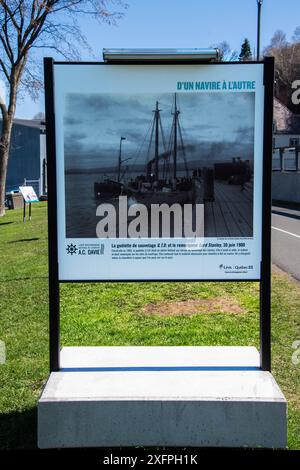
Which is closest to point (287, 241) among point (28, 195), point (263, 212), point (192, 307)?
point (192, 307)

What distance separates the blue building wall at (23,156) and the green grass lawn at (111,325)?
47.1m

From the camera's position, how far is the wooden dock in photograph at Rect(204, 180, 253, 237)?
4.06 metres

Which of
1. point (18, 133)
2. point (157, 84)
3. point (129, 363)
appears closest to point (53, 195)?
point (157, 84)

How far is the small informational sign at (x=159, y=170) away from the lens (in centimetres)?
398

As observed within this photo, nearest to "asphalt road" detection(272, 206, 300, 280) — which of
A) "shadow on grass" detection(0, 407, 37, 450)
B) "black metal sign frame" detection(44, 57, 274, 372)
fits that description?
A: "black metal sign frame" detection(44, 57, 274, 372)

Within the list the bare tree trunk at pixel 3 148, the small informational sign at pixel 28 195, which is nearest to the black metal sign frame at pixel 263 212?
the small informational sign at pixel 28 195

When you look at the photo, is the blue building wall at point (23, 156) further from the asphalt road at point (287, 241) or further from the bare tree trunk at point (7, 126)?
the asphalt road at point (287, 241)

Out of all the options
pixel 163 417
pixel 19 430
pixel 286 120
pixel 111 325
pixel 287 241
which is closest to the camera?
pixel 163 417

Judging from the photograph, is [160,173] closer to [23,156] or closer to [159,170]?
[159,170]

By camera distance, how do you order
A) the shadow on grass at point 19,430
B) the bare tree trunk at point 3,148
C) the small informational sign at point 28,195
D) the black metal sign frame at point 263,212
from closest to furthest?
the shadow on grass at point 19,430, the black metal sign frame at point 263,212, the small informational sign at point 28,195, the bare tree trunk at point 3,148

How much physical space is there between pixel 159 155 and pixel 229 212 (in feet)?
2.08

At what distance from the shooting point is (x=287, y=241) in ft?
48.0

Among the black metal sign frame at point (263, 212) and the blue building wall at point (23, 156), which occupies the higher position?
the blue building wall at point (23, 156)
